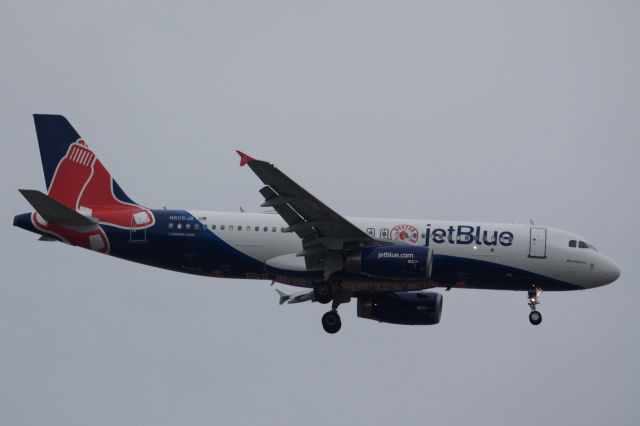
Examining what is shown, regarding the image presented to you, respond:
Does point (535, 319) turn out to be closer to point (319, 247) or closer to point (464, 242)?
point (464, 242)

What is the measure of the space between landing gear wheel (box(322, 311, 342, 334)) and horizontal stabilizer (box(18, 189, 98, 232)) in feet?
35.0

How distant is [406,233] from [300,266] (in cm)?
468

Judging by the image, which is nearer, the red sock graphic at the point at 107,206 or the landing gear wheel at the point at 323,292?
the landing gear wheel at the point at 323,292

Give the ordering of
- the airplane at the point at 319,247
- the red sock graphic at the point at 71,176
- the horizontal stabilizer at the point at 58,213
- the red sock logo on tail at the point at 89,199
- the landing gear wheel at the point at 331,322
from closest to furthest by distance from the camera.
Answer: the horizontal stabilizer at the point at 58,213 < the airplane at the point at 319,247 < the red sock logo on tail at the point at 89,199 < the landing gear wheel at the point at 331,322 < the red sock graphic at the point at 71,176

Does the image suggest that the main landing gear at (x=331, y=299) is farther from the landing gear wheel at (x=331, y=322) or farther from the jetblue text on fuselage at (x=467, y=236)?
the jetblue text on fuselage at (x=467, y=236)

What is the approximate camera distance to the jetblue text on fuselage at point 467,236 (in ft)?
163

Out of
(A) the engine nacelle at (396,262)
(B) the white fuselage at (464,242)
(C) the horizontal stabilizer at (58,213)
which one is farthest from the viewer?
(B) the white fuselage at (464,242)

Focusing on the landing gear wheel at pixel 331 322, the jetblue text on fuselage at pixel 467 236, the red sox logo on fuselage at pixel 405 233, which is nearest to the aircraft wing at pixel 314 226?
the red sox logo on fuselage at pixel 405 233

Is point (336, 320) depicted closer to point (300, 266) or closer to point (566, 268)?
point (300, 266)

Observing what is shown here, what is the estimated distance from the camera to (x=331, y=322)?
51.5 metres

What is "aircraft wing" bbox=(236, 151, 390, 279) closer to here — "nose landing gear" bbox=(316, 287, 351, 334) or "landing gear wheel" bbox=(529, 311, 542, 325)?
"nose landing gear" bbox=(316, 287, 351, 334)

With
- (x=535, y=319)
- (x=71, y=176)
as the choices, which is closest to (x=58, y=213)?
(x=71, y=176)

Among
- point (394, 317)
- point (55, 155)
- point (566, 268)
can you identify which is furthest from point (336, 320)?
point (55, 155)

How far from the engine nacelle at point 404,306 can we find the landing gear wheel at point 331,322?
2136 millimetres
